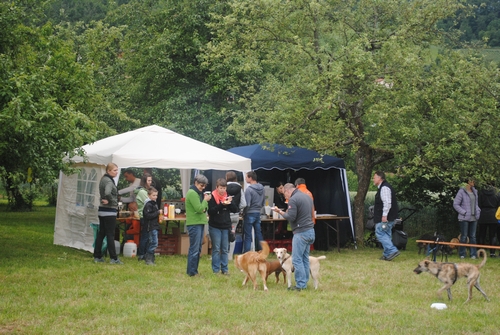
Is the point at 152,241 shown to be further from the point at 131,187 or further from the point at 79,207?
the point at 79,207

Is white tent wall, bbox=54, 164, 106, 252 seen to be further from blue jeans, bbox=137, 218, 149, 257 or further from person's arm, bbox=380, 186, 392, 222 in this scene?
person's arm, bbox=380, 186, 392, 222

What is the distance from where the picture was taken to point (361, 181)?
17688 millimetres

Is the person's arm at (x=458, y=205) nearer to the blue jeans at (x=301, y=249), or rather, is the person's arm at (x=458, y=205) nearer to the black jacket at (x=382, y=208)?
the black jacket at (x=382, y=208)

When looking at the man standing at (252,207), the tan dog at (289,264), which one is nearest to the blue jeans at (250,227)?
the man standing at (252,207)

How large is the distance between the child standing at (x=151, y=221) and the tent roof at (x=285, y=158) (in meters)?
3.69

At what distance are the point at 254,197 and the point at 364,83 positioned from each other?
3.83m

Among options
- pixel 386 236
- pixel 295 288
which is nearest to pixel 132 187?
pixel 295 288

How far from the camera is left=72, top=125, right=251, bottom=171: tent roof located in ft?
43.3

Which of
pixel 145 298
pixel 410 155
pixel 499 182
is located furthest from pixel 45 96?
pixel 499 182

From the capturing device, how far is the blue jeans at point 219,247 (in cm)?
1068

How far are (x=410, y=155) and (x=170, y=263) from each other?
20.4 ft

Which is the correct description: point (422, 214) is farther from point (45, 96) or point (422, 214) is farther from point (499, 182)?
point (45, 96)

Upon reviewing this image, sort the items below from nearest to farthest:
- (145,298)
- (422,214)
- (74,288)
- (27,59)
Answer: (145,298), (74,288), (27,59), (422,214)

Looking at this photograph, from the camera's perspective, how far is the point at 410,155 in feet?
50.9
